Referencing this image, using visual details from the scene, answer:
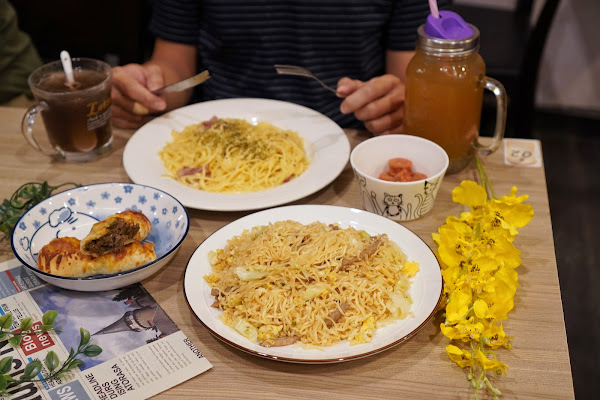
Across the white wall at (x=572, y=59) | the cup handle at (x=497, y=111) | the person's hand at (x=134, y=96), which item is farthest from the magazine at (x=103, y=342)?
the white wall at (x=572, y=59)

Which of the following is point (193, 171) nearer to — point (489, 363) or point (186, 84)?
point (186, 84)

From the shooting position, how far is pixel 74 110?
1.62 metres

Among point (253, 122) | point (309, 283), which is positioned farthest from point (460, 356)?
point (253, 122)

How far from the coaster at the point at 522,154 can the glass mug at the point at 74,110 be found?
3.89 ft

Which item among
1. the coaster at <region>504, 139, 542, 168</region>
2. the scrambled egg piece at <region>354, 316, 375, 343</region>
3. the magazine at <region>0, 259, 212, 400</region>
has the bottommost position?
the coaster at <region>504, 139, 542, 168</region>

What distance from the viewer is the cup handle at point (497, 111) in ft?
4.97

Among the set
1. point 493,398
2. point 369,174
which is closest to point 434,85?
point 369,174

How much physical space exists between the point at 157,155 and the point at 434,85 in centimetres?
80

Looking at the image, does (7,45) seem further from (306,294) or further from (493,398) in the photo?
(493,398)

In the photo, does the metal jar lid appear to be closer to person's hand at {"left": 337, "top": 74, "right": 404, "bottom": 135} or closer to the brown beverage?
person's hand at {"left": 337, "top": 74, "right": 404, "bottom": 135}

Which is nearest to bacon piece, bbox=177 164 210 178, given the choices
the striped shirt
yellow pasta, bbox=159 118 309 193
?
yellow pasta, bbox=159 118 309 193

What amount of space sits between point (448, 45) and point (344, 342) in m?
0.77

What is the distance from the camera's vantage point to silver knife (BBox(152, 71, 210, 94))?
171 cm

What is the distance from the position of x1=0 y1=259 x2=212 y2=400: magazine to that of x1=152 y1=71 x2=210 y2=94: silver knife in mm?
700
